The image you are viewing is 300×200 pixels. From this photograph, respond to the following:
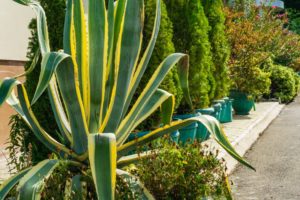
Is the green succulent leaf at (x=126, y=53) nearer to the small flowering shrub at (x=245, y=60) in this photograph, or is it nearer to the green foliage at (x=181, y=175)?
the green foliage at (x=181, y=175)

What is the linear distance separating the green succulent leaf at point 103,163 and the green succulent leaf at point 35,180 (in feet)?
1.23

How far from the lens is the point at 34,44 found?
15.9ft

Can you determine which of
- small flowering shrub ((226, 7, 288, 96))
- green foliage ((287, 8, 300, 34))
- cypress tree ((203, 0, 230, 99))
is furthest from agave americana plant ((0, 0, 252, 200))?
green foliage ((287, 8, 300, 34))

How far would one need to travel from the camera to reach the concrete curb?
688cm

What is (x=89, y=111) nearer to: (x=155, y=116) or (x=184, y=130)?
(x=155, y=116)

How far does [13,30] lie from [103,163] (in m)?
5.42

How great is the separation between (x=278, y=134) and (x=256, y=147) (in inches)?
67.6

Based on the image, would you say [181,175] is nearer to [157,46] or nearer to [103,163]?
[103,163]

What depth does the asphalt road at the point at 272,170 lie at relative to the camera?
18.3 ft

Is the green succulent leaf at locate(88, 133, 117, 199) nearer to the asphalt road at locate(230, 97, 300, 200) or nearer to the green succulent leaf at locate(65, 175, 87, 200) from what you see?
the green succulent leaf at locate(65, 175, 87, 200)

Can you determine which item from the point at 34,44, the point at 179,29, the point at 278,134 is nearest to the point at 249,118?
the point at 278,134

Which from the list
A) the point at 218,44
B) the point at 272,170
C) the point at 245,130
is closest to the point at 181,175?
the point at 272,170

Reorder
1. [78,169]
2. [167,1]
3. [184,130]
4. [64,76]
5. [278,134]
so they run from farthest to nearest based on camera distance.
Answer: [278,134]
[167,1]
[184,130]
[78,169]
[64,76]

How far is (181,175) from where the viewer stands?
3.52m
